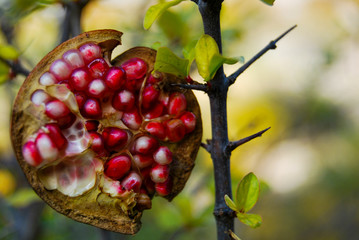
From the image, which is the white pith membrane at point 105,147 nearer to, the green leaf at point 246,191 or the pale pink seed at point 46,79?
the pale pink seed at point 46,79

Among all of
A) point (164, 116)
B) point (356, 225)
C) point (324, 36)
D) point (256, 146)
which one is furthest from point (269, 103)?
point (164, 116)

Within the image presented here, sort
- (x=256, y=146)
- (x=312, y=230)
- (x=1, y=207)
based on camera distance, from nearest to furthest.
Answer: (x=256, y=146) < (x=1, y=207) < (x=312, y=230)

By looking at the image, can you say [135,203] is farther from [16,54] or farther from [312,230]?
[312,230]

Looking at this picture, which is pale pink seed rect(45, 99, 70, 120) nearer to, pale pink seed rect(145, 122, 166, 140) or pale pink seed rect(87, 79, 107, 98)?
pale pink seed rect(87, 79, 107, 98)

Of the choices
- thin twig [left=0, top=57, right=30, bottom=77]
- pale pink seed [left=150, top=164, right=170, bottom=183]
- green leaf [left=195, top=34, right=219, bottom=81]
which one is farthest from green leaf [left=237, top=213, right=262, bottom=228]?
thin twig [left=0, top=57, right=30, bottom=77]

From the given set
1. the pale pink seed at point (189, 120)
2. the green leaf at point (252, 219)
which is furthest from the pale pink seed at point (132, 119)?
the green leaf at point (252, 219)

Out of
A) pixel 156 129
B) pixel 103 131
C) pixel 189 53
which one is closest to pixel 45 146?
pixel 103 131
